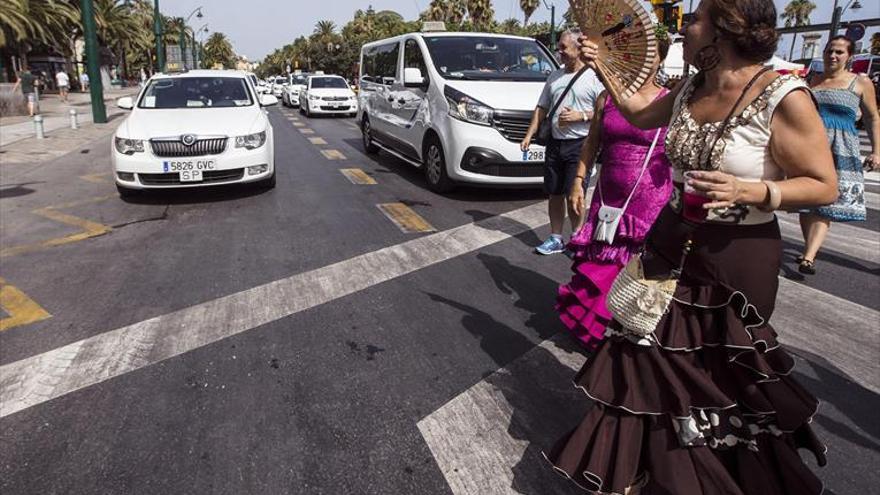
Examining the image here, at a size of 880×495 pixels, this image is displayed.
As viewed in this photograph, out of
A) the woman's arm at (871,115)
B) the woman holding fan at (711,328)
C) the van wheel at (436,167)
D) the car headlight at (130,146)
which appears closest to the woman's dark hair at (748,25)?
the woman holding fan at (711,328)

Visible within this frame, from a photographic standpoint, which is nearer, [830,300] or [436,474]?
[436,474]

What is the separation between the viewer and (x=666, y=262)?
1.90 m

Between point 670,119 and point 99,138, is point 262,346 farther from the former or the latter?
point 99,138

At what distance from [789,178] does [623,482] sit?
1.07 metres

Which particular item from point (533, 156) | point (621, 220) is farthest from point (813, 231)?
point (533, 156)

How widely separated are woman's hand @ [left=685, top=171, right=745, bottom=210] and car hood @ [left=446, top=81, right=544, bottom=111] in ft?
17.5

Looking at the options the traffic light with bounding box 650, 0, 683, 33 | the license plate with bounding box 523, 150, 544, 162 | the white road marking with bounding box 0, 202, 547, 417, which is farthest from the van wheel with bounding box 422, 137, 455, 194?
the traffic light with bounding box 650, 0, 683, 33

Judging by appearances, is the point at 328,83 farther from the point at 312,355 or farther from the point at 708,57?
the point at 708,57

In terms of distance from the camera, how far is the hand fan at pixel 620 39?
1.91 meters

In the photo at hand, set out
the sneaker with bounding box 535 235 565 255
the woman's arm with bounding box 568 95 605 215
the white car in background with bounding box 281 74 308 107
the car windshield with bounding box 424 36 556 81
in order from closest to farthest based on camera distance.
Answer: the woman's arm with bounding box 568 95 605 215 → the sneaker with bounding box 535 235 565 255 → the car windshield with bounding box 424 36 556 81 → the white car in background with bounding box 281 74 308 107

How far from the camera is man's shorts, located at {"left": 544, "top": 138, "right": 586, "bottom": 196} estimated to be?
4.81 metres

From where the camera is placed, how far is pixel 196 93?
26.1 ft

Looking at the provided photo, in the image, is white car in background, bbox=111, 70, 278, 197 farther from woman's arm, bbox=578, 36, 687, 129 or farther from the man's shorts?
woman's arm, bbox=578, 36, 687, 129

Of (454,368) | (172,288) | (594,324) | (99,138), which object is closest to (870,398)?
(594,324)
